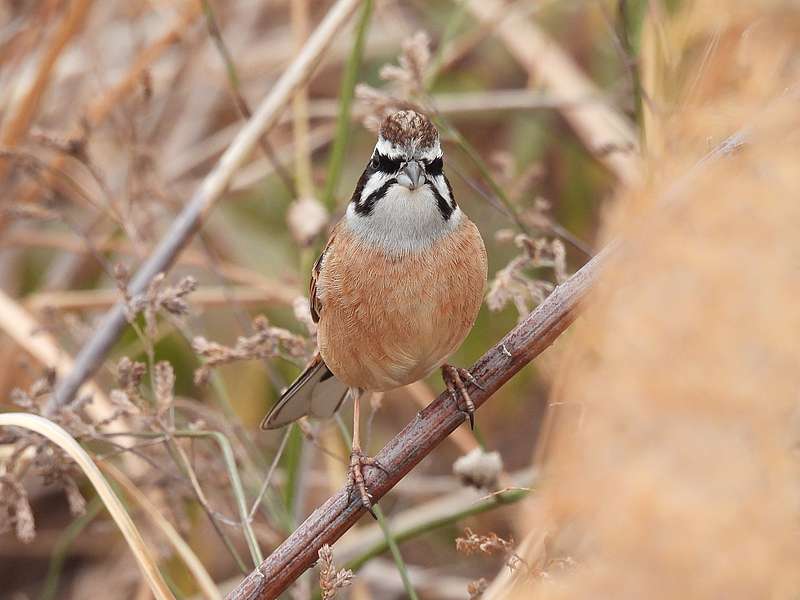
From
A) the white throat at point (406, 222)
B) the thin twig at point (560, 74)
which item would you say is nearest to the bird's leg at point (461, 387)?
the white throat at point (406, 222)

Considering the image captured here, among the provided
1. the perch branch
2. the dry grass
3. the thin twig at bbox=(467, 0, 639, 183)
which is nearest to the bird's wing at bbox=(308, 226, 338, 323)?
the perch branch

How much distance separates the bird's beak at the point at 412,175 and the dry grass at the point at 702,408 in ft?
4.64

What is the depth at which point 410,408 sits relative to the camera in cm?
480

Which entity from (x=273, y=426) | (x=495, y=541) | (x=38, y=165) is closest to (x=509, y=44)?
(x=38, y=165)

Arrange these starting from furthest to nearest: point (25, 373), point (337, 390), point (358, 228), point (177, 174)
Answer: point (177, 174), point (25, 373), point (337, 390), point (358, 228)

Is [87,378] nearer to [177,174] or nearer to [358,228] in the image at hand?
[358,228]

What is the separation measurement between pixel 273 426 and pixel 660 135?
1.20 meters

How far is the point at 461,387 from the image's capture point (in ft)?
6.98

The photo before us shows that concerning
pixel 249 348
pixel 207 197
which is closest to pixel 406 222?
pixel 249 348

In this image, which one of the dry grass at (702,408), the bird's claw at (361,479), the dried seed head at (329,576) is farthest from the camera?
the bird's claw at (361,479)

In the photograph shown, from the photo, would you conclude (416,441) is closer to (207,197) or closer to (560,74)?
(207,197)

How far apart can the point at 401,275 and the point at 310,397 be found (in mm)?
474

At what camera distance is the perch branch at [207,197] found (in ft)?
10.2

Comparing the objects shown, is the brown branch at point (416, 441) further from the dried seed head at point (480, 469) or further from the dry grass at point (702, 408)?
the dry grass at point (702, 408)
